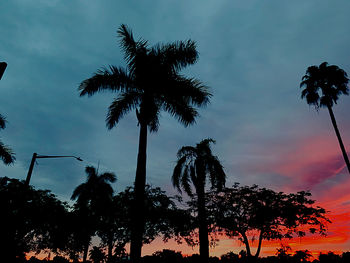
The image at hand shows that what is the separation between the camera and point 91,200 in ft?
122

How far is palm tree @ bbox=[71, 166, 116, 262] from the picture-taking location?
34000 millimetres

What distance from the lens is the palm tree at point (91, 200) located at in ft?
112

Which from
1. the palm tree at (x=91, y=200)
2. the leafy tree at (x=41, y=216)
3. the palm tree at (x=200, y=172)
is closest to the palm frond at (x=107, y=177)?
the palm tree at (x=91, y=200)

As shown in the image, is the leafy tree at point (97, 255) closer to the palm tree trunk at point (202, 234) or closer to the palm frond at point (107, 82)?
the palm tree trunk at point (202, 234)

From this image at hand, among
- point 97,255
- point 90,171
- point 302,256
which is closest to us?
point 302,256

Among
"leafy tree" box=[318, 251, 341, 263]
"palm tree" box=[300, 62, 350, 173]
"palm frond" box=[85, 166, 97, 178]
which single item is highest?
"palm tree" box=[300, 62, 350, 173]

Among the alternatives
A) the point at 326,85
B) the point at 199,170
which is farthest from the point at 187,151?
the point at 326,85

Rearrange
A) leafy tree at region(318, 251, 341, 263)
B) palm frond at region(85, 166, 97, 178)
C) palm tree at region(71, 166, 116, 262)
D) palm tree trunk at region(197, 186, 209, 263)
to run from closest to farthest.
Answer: palm tree trunk at region(197, 186, 209, 263) → leafy tree at region(318, 251, 341, 263) → palm tree at region(71, 166, 116, 262) → palm frond at region(85, 166, 97, 178)

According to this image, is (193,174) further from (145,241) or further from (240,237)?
(145,241)

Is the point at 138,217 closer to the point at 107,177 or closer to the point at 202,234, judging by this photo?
the point at 202,234

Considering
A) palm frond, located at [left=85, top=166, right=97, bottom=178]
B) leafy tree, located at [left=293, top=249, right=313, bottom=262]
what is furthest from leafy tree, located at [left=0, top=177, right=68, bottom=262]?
leafy tree, located at [left=293, top=249, right=313, bottom=262]

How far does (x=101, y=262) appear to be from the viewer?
35.5 meters

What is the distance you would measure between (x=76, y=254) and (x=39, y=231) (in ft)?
39.1

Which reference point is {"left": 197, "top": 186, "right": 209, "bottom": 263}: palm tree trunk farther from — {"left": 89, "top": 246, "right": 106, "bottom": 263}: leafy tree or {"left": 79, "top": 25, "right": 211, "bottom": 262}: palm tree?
{"left": 89, "top": 246, "right": 106, "bottom": 263}: leafy tree
